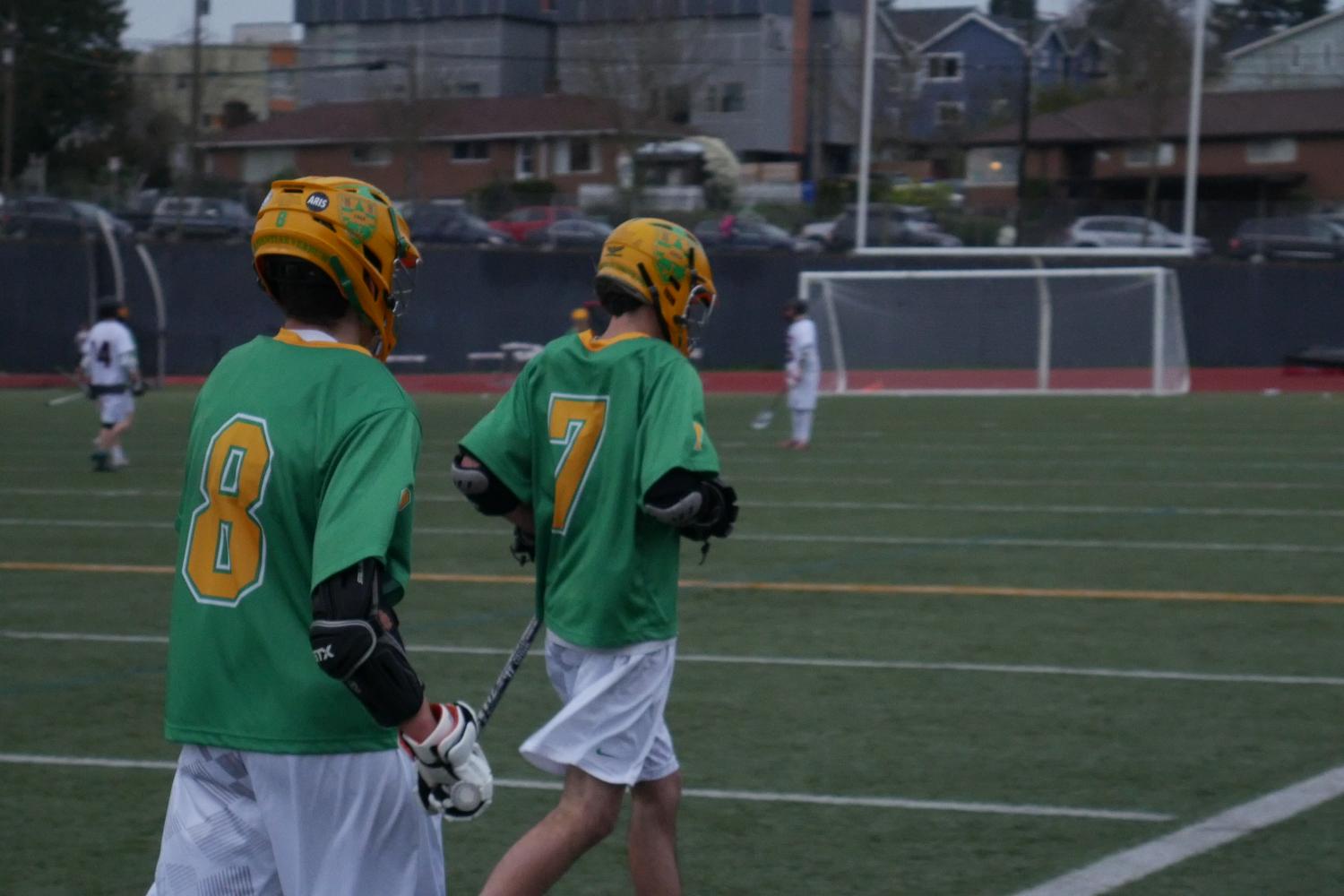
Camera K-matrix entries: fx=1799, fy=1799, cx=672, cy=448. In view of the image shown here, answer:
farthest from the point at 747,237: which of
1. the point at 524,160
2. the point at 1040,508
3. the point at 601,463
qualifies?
the point at 601,463

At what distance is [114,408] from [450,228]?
25025 millimetres

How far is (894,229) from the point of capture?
41.4 metres

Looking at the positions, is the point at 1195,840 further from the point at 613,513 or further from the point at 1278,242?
the point at 1278,242

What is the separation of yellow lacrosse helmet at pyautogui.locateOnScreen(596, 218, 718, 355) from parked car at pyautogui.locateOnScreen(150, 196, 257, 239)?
38729 mm

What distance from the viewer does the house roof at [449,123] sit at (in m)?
62.2

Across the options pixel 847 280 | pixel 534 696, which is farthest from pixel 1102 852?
pixel 847 280

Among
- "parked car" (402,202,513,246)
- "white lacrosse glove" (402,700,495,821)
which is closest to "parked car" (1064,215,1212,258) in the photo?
"parked car" (402,202,513,246)

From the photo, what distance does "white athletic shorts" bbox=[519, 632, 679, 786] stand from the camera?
4.21m

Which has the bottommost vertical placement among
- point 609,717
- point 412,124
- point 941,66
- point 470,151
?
point 609,717

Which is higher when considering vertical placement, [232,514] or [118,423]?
[232,514]

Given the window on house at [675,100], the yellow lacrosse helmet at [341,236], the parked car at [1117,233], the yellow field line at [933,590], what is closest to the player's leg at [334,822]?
the yellow lacrosse helmet at [341,236]

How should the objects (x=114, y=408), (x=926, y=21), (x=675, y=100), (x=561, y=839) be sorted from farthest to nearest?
(x=926, y=21)
(x=675, y=100)
(x=114, y=408)
(x=561, y=839)

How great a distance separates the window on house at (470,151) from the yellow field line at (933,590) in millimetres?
59609

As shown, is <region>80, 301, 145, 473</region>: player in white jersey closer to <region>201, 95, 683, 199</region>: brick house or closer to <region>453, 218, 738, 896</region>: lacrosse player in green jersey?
<region>453, 218, 738, 896</region>: lacrosse player in green jersey
